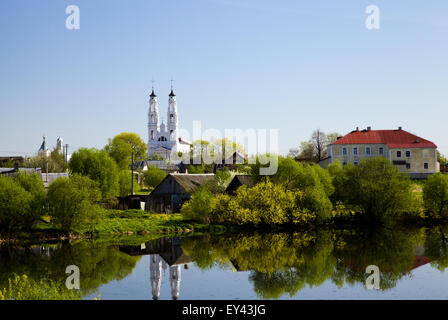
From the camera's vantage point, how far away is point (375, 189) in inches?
1639

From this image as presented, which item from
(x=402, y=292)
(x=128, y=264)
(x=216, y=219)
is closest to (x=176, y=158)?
(x=216, y=219)

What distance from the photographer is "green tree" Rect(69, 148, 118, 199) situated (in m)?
50.2

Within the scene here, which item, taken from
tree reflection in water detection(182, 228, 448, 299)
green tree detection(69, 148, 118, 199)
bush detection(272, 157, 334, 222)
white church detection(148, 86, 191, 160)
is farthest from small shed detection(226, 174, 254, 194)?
white church detection(148, 86, 191, 160)

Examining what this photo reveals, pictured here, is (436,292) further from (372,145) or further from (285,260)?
(372,145)

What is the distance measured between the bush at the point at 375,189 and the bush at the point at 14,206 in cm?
2491

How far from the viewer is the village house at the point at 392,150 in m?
63.8

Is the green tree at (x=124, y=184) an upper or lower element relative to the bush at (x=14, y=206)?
upper

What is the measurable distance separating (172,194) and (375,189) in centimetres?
1821

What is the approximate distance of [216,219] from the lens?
4184 cm

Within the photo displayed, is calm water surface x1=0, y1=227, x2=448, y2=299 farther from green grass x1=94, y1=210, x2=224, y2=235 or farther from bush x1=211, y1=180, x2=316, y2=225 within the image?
green grass x1=94, y1=210, x2=224, y2=235

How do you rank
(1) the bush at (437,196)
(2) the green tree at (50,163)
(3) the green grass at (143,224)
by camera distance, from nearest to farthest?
(3) the green grass at (143,224) < (1) the bush at (437,196) < (2) the green tree at (50,163)

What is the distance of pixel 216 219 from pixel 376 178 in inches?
544

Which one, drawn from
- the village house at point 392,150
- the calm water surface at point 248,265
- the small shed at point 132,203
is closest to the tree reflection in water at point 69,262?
the calm water surface at point 248,265

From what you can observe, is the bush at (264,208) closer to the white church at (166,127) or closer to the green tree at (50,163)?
the green tree at (50,163)
